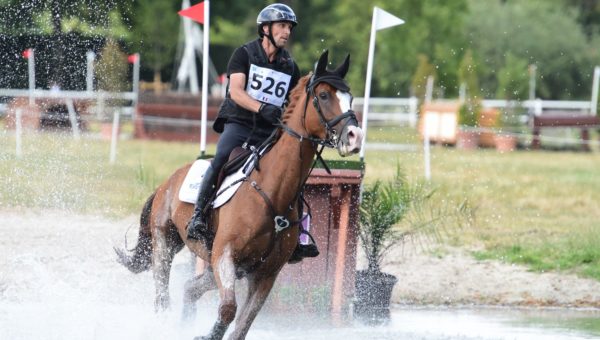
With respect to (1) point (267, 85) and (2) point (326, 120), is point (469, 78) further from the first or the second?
(2) point (326, 120)

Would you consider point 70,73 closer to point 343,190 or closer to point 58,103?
point 58,103

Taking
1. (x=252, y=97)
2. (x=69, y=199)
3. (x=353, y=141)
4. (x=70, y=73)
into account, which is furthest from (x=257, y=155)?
(x=70, y=73)

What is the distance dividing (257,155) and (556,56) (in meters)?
43.0

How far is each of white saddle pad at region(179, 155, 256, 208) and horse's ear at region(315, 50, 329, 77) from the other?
0.89 meters

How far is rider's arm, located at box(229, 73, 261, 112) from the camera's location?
823cm

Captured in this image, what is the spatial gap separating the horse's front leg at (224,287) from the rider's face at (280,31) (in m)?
1.55

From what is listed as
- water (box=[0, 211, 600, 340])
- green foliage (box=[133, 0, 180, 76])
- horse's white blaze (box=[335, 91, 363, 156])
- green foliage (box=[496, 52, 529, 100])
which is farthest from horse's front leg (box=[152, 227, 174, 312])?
green foliage (box=[133, 0, 180, 76])

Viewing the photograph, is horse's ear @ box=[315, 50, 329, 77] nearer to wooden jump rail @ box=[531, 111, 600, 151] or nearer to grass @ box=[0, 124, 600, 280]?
grass @ box=[0, 124, 600, 280]

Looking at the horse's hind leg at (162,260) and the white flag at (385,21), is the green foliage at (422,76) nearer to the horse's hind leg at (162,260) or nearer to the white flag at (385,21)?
the white flag at (385,21)

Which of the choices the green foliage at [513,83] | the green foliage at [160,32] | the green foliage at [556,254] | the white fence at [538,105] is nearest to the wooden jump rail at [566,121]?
the white fence at [538,105]

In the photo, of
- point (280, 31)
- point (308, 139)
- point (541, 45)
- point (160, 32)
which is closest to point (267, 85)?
point (280, 31)

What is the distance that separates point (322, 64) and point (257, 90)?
37.5 inches

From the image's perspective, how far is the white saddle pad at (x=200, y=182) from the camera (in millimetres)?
8195

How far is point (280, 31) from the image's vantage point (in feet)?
27.3
